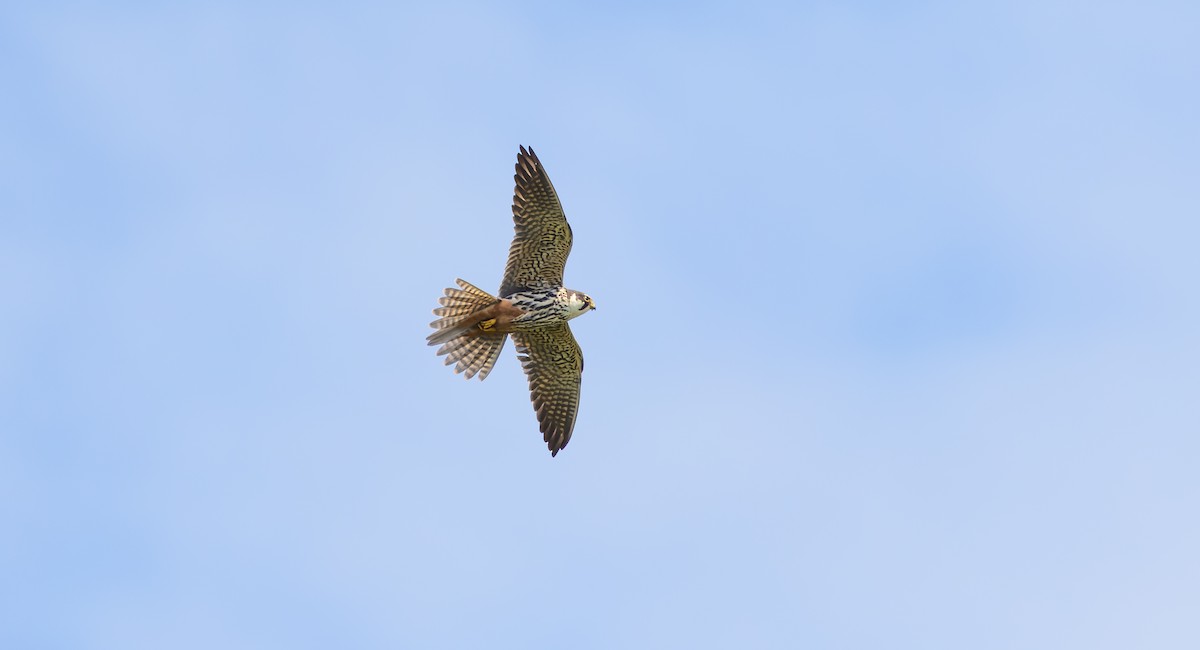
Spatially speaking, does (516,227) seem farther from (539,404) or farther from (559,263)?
(539,404)

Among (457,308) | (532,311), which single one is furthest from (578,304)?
(457,308)

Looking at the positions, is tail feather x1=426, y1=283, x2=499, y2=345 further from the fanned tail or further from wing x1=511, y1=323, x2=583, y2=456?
wing x1=511, y1=323, x2=583, y2=456

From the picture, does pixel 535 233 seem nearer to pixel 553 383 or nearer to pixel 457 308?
pixel 457 308

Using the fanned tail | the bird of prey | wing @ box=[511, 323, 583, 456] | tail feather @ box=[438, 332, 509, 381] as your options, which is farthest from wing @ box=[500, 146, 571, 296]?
wing @ box=[511, 323, 583, 456]

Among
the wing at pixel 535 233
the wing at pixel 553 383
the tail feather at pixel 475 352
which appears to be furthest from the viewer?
the wing at pixel 553 383

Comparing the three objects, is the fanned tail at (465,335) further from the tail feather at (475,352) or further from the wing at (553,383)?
the wing at (553,383)

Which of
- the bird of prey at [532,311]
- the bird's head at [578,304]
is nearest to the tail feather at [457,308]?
the bird of prey at [532,311]
